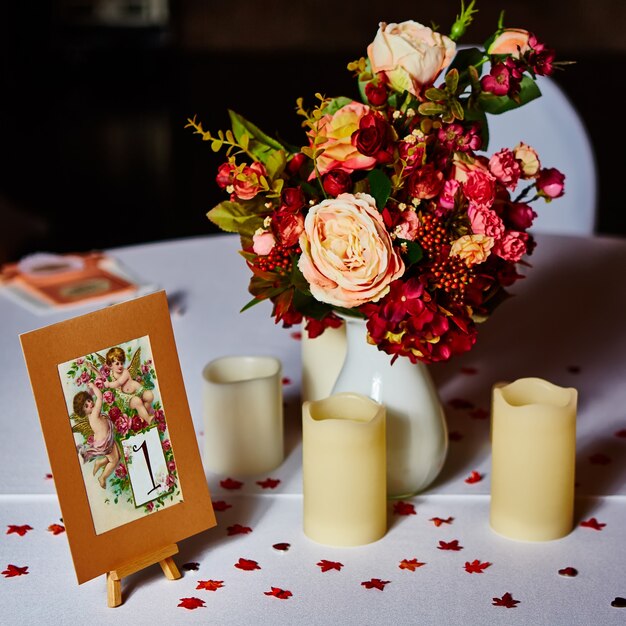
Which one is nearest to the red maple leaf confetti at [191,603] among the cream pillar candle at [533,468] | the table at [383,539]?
the table at [383,539]

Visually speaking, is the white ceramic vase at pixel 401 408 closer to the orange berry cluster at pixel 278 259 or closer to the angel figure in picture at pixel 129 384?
the orange berry cluster at pixel 278 259

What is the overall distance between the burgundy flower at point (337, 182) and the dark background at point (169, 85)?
3336mm

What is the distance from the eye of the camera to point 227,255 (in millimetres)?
1968

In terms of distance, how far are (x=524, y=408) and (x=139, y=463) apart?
1.26 feet

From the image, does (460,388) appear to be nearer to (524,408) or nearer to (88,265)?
(524,408)

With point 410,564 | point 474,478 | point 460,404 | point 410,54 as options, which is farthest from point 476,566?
point 410,54

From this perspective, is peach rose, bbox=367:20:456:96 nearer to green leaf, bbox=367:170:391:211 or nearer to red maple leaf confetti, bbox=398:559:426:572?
green leaf, bbox=367:170:391:211

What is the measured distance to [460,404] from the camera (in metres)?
1.41

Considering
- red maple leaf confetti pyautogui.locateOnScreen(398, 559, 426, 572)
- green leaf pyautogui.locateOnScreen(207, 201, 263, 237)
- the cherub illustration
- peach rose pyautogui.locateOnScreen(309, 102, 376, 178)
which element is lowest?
red maple leaf confetti pyautogui.locateOnScreen(398, 559, 426, 572)

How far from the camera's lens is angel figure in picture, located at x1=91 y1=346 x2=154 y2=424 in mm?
966

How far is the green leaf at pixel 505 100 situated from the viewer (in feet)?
3.55

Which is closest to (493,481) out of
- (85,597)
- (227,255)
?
(85,597)

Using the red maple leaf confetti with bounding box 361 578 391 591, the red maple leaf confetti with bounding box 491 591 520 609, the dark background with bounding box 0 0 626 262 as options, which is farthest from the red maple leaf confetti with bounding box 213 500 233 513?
the dark background with bounding box 0 0 626 262

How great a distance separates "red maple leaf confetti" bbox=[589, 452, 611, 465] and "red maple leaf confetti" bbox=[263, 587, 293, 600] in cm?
45
